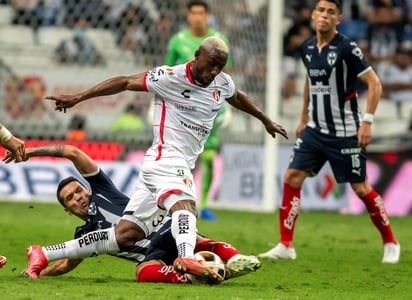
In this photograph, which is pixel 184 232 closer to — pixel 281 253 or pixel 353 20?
pixel 281 253

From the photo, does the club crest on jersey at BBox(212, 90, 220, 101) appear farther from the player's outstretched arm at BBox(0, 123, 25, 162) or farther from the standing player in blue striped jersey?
the standing player in blue striped jersey

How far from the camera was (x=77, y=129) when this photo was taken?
56.6 feet

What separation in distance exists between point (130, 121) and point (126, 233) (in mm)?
9678

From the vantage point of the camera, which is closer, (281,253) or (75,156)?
(75,156)

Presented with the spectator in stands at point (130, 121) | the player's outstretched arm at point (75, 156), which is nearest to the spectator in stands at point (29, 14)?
the spectator in stands at point (130, 121)

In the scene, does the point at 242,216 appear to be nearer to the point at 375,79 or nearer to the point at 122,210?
the point at 375,79

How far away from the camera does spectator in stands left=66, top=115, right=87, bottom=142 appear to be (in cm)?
1711

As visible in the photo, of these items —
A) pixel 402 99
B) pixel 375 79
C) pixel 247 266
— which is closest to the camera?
pixel 247 266

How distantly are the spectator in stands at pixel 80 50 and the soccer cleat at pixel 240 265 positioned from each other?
1064cm

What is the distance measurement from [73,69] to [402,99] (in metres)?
6.73

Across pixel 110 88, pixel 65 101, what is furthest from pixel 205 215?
pixel 65 101

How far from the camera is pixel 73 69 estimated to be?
17.5 meters

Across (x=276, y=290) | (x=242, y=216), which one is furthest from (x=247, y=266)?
(x=242, y=216)

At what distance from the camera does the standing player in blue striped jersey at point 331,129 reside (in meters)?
9.81
